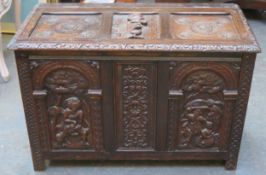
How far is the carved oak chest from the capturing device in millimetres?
1607

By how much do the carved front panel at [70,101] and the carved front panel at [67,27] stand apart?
111 millimetres

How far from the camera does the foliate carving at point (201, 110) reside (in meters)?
1.66

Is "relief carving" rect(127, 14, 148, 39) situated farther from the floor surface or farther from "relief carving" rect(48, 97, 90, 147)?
the floor surface

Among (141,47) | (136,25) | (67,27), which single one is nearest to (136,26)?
(136,25)

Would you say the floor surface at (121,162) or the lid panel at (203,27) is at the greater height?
the lid panel at (203,27)

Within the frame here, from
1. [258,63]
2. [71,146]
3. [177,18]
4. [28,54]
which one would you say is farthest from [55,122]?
[258,63]

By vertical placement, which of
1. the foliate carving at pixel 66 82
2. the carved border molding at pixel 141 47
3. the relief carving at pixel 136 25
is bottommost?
the foliate carving at pixel 66 82

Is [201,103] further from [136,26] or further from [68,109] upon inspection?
[68,109]

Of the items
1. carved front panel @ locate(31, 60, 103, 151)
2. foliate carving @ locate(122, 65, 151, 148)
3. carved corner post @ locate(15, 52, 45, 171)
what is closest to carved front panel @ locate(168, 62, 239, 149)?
foliate carving @ locate(122, 65, 151, 148)

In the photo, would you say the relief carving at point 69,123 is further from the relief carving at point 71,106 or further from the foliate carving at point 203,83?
the foliate carving at point 203,83

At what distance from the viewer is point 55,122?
1.77 meters

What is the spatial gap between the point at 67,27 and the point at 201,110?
25.8 inches

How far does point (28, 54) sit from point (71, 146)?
0.47 m

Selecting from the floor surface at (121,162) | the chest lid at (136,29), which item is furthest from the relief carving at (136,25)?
the floor surface at (121,162)
